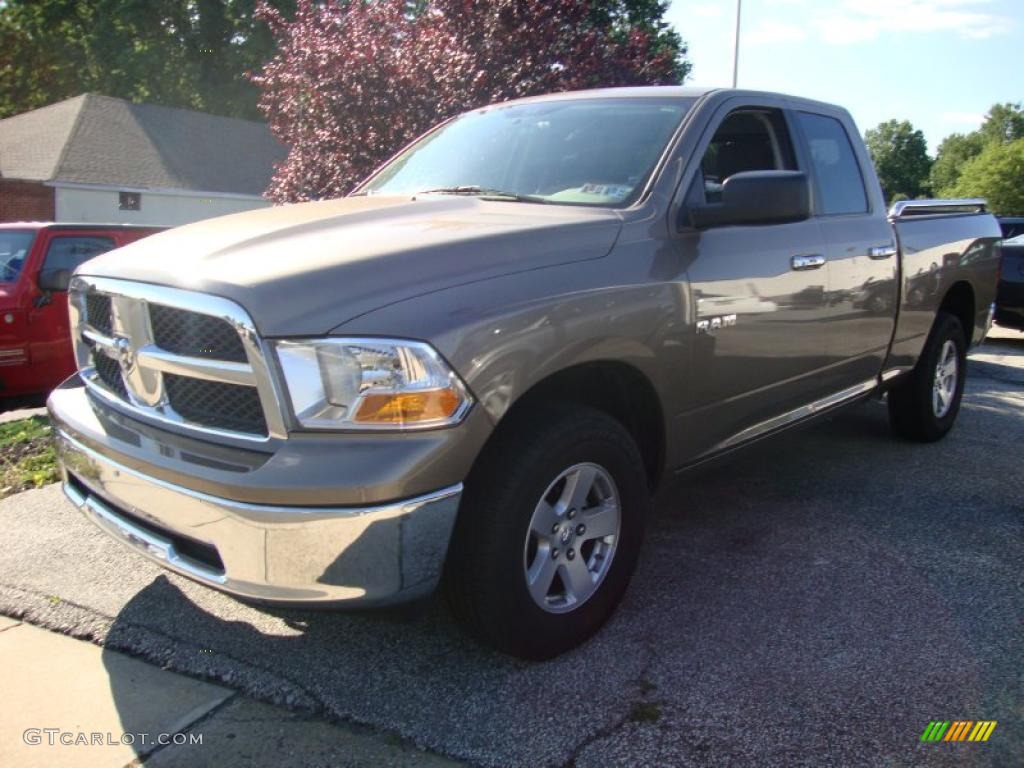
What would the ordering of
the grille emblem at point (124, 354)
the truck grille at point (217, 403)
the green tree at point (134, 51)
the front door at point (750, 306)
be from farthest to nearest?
→ the green tree at point (134, 51), the front door at point (750, 306), the grille emblem at point (124, 354), the truck grille at point (217, 403)

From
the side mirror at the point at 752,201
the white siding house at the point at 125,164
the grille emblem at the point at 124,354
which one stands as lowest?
the grille emblem at the point at 124,354

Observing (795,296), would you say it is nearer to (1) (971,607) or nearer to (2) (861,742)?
(1) (971,607)

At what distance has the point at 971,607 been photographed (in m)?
3.35

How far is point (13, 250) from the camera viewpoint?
7.69 m

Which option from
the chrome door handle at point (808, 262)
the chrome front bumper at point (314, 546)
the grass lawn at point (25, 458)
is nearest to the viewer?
the chrome front bumper at point (314, 546)

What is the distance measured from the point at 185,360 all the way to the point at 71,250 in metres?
6.31

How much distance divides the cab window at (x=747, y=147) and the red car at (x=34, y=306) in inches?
216

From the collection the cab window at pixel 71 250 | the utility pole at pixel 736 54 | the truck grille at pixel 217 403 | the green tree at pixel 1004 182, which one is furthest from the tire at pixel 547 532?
the green tree at pixel 1004 182

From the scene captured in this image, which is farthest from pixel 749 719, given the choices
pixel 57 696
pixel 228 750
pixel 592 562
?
pixel 57 696

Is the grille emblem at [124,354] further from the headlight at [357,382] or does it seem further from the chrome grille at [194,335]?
the headlight at [357,382]

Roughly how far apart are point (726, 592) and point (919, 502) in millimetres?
1688

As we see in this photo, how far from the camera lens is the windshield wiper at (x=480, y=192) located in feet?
11.4

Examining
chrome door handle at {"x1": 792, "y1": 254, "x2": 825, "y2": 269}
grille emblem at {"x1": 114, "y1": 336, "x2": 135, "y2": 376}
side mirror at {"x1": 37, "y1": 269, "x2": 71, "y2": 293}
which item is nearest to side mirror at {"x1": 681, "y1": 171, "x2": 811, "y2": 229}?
chrome door handle at {"x1": 792, "y1": 254, "x2": 825, "y2": 269}

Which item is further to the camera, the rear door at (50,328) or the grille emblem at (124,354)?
the rear door at (50,328)
